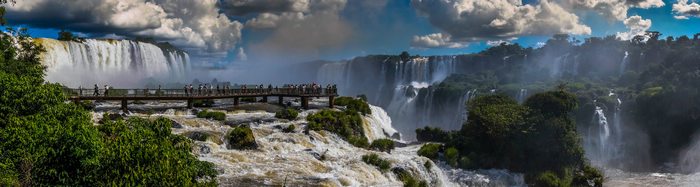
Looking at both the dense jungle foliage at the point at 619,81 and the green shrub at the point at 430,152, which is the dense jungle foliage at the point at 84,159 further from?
the dense jungle foliage at the point at 619,81

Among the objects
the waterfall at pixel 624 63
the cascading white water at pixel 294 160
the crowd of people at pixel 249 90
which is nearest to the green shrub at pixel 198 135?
the cascading white water at pixel 294 160

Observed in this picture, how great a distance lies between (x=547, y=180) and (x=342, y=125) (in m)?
16.7

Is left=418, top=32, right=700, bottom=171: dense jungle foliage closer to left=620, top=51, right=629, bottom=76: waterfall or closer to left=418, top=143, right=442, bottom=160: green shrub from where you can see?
left=620, top=51, right=629, bottom=76: waterfall

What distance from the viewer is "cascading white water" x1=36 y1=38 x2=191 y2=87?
74.8 meters

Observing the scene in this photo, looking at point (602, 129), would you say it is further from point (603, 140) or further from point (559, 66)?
point (559, 66)

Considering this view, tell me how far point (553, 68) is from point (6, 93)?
117 metres

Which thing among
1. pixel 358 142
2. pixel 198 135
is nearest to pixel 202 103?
pixel 358 142

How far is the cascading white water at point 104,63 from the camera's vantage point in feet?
245

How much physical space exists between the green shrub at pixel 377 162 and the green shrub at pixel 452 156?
10422mm

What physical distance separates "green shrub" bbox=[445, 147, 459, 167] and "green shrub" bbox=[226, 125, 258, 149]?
54.1 feet

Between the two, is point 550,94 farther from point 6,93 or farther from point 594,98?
point 6,93

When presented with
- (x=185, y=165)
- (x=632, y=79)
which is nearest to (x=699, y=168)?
(x=632, y=79)

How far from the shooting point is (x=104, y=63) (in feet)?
289

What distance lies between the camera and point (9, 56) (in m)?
42.7
